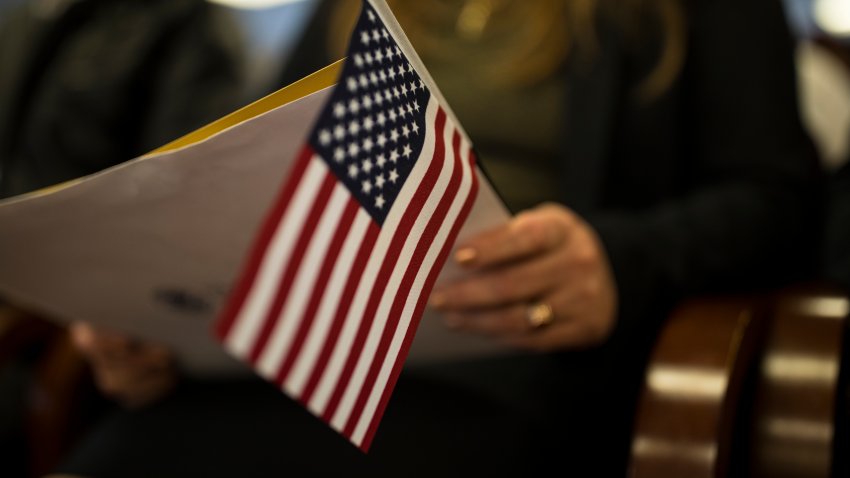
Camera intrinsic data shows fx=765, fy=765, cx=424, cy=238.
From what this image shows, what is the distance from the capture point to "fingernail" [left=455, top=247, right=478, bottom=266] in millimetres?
484

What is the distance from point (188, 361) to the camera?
75 centimetres

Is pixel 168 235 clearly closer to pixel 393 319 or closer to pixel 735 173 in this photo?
pixel 393 319

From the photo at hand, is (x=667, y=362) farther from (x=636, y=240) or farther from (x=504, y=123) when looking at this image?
(x=504, y=123)

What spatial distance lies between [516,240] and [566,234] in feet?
0.23

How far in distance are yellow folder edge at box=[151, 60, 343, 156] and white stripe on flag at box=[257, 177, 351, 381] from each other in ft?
0.18

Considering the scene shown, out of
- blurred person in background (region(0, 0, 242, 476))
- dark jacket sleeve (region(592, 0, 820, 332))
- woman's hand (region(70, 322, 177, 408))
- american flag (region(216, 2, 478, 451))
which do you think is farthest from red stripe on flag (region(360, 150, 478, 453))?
blurred person in background (region(0, 0, 242, 476))

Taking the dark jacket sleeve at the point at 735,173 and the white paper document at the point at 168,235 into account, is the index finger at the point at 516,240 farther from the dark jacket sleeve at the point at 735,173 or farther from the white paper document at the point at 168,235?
the dark jacket sleeve at the point at 735,173

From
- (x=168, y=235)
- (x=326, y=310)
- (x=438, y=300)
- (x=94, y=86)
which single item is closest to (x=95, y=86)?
(x=94, y=86)

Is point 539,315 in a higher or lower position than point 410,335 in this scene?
lower

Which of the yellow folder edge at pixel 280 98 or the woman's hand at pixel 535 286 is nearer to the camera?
the yellow folder edge at pixel 280 98

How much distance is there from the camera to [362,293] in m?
0.36

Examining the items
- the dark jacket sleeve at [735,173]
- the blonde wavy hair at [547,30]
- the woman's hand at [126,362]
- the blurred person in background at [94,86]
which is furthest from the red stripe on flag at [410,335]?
the blurred person in background at [94,86]

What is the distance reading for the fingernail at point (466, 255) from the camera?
484mm

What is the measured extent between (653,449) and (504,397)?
20 centimetres
